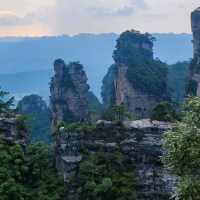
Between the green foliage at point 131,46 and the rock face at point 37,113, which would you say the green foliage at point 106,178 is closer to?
the green foliage at point 131,46

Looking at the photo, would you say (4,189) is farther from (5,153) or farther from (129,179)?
(129,179)

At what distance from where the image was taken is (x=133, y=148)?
37.2 m

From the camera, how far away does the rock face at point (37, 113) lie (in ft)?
269

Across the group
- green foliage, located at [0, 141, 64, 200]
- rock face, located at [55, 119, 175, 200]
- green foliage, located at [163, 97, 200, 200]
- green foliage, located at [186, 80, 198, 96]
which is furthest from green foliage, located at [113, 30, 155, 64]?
green foliage, located at [163, 97, 200, 200]

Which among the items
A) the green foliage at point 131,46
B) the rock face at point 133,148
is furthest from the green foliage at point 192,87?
the rock face at point 133,148

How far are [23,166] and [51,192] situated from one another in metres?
2.20

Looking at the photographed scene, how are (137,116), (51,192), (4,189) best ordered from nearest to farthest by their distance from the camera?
(4,189), (51,192), (137,116)

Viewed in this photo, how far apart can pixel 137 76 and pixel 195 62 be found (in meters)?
7.00

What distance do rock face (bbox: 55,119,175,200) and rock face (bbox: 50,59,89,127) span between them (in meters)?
26.5

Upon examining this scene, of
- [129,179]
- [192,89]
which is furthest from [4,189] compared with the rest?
[192,89]

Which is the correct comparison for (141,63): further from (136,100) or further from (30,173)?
(30,173)

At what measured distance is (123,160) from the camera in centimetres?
3691

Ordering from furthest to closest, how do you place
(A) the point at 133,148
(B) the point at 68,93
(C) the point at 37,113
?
(C) the point at 37,113, (B) the point at 68,93, (A) the point at 133,148

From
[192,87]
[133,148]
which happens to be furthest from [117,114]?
[192,87]
